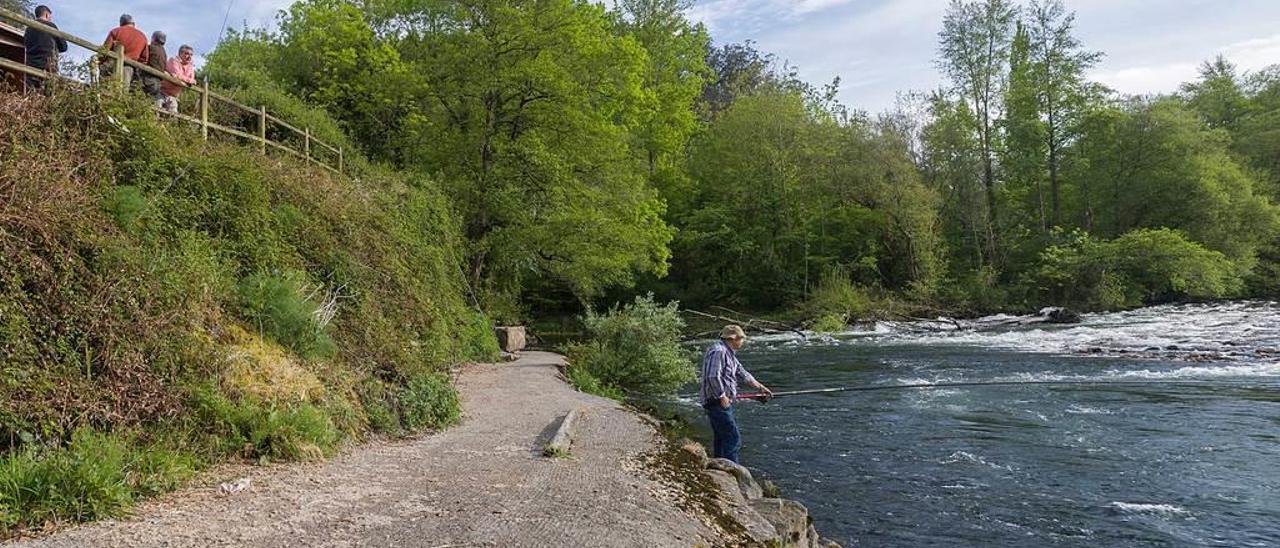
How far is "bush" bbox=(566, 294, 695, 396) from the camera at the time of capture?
15562 millimetres

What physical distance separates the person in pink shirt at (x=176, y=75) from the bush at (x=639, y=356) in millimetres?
8371

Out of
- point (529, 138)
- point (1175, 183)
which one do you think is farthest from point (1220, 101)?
point (529, 138)

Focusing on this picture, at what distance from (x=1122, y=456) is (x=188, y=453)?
10912 millimetres

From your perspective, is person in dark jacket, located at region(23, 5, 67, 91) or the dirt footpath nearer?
the dirt footpath

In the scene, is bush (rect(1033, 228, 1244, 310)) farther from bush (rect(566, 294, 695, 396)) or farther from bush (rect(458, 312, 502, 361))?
bush (rect(458, 312, 502, 361))

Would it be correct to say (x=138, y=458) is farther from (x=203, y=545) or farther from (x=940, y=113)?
(x=940, y=113)

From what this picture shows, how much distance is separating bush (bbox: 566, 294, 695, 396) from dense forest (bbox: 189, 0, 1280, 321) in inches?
273

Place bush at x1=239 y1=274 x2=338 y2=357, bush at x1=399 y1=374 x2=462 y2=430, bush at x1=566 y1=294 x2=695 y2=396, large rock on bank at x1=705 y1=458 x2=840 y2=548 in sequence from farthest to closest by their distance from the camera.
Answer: bush at x1=566 y1=294 x2=695 y2=396 → bush at x1=399 y1=374 x2=462 y2=430 → bush at x1=239 y1=274 x2=338 y2=357 → large rock on bank at x1=705 y1=458 x2=840 y2=548

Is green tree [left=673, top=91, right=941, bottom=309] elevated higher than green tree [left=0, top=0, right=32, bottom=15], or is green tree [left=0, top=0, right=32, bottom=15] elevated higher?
green tree [left=0, top=0, right=32, bottom=15]

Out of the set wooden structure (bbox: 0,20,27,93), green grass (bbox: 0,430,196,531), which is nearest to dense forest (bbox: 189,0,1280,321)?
wooden structure (bbox: 0,20,27,93)

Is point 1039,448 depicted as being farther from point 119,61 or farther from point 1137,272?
point 1137,272

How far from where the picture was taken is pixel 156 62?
12.8 metres

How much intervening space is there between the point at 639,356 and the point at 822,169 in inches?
1082

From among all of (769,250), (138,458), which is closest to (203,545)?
(138,458)
